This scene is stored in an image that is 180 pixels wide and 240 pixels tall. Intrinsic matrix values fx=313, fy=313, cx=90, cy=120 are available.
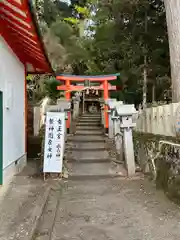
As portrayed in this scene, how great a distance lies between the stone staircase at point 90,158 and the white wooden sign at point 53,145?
63cm

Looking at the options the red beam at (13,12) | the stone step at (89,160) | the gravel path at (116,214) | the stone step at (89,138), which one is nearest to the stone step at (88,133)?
the stone step at (89,138)

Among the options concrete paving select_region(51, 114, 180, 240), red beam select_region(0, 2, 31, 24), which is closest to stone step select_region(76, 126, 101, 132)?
concrete paving select_region(51, 114, 180, 240)

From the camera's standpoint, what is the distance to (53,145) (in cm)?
771

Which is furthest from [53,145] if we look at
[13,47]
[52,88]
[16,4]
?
[52,88]

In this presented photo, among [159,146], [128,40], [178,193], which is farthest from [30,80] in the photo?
[178,193]

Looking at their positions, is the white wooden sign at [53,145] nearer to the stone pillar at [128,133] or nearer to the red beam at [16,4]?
the stone pillar at [128,133]

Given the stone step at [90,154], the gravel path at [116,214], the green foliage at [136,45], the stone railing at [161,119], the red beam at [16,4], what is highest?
the green foliage at [136,45]

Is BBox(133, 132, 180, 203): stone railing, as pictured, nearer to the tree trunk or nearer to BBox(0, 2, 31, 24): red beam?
the tree trunk

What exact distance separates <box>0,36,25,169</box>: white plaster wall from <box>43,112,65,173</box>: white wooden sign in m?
0.94

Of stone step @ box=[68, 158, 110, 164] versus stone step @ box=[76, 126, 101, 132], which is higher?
stone step @ box=[76, 126, 101, 132]

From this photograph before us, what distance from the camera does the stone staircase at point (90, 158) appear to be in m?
8.28

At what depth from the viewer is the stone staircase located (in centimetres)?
828

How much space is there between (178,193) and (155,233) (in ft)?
4.26

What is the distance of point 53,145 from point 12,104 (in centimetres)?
158
